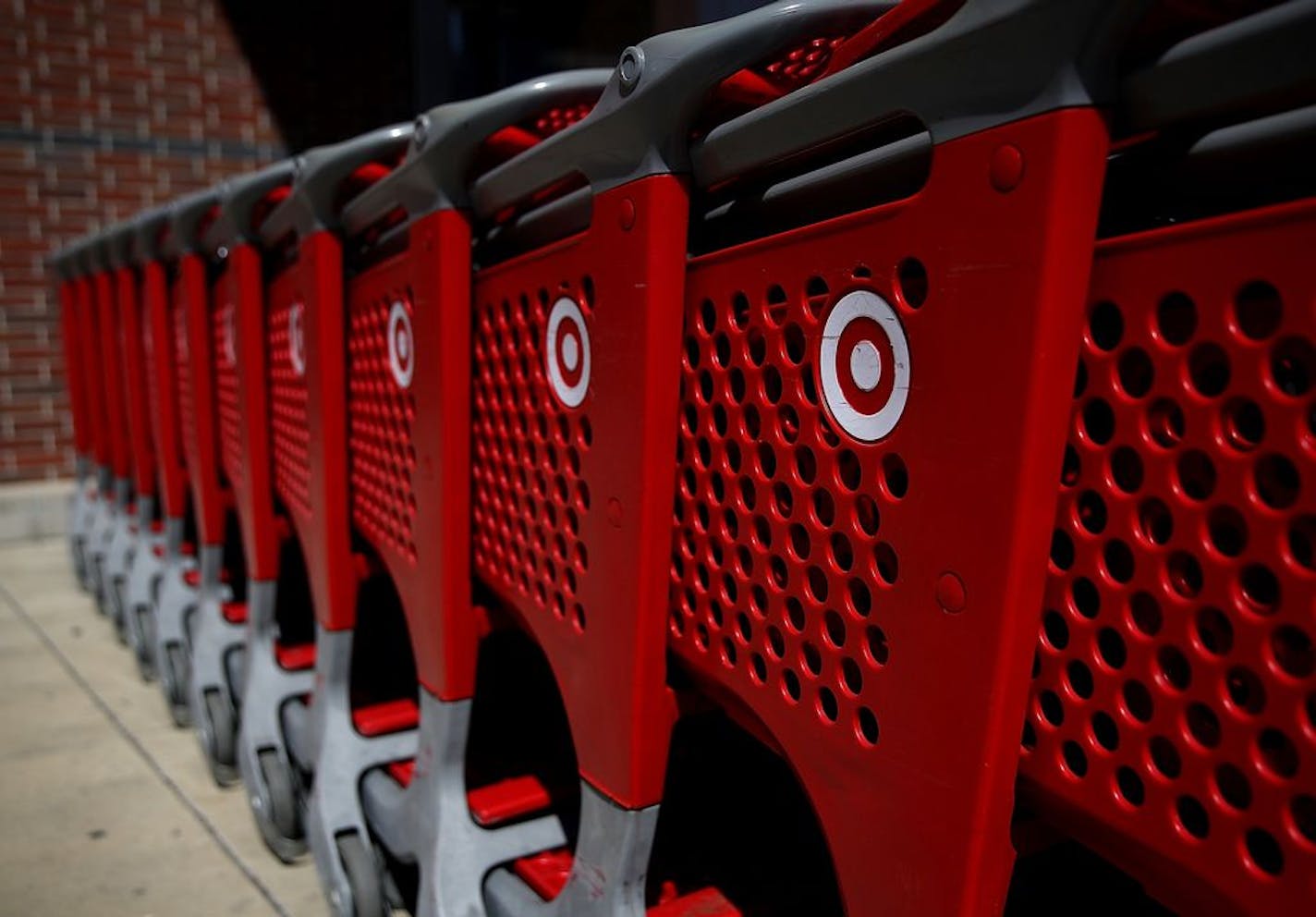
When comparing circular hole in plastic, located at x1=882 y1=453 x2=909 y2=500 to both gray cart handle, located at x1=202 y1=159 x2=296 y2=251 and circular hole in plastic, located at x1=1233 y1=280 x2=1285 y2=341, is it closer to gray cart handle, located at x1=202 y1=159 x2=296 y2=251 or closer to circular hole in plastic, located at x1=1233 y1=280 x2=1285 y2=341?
circular hole in plastic, located at x1=1233 y1=280 x2=1285 y2=341

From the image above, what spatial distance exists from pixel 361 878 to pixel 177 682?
1.39 meters

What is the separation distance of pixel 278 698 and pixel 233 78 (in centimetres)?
472

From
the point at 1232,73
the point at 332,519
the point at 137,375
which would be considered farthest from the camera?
the point at 137,375

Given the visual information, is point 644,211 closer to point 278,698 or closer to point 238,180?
point 238,180

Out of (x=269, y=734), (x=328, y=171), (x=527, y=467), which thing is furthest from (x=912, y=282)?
(x=269, y=734)

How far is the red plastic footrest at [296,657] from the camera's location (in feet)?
8.42

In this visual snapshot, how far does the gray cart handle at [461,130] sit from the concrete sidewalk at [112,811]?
57.0 inches

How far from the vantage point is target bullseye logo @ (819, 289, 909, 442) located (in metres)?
0.93

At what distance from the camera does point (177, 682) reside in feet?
10.1

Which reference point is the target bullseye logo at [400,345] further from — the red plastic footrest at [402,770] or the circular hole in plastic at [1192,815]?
the circular hole in plastic at [1192,815]

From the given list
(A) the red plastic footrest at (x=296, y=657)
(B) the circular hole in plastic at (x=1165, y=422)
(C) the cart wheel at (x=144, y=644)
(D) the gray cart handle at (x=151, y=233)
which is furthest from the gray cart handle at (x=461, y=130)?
(C) the cart wheel at (x=144, y=644)

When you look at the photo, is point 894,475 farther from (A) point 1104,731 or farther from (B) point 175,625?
(B) point 175,625

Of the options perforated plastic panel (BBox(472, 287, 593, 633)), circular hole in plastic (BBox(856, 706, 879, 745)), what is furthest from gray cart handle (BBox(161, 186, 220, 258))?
circular hole in plastic (BBox(856, 706, 879, 745))

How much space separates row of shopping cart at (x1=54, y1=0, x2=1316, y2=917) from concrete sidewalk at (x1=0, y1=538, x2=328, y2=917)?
33 cm
